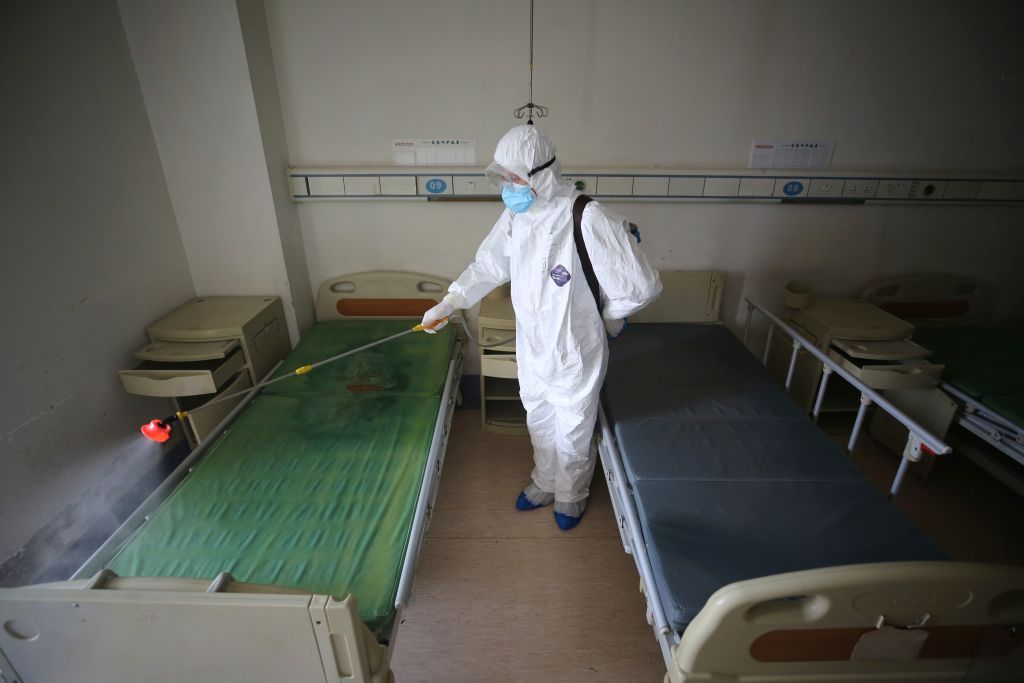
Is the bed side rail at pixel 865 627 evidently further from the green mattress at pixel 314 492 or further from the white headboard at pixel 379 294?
the white headboard at pixel 379 294

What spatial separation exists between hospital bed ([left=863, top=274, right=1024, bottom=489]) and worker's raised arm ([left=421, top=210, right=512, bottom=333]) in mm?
2528

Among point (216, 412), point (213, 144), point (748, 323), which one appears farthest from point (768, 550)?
point (213, 144)

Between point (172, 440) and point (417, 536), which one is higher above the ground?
point (417, 536)

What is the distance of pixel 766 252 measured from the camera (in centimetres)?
339

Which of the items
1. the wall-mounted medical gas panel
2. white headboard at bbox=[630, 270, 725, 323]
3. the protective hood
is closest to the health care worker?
the protective hood

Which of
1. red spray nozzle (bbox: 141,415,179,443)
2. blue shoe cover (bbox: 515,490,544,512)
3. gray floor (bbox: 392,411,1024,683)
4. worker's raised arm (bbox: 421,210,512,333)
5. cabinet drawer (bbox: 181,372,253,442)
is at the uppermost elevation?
worker's raised arm (bbox: 421,210,512,333)

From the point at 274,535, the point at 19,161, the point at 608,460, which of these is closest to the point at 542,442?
the point at 608,460

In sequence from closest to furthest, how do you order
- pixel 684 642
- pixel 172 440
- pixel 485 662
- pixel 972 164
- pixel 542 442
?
pixel 684 642 → pixel 485 662 → pixel 542 442 → pixel 172 440 → pixel 972 164

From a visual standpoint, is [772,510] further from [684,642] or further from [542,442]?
[542,442]

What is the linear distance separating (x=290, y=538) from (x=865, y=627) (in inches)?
70.7

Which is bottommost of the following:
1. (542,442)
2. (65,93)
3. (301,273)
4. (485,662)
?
(485,662)

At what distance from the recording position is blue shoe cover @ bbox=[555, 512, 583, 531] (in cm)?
260

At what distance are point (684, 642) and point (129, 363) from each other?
2.94m

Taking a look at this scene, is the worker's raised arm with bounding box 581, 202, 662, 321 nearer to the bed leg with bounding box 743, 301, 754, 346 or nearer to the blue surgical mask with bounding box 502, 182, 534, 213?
the blue surgical mask with bounding box 502, 182, 534, 213
